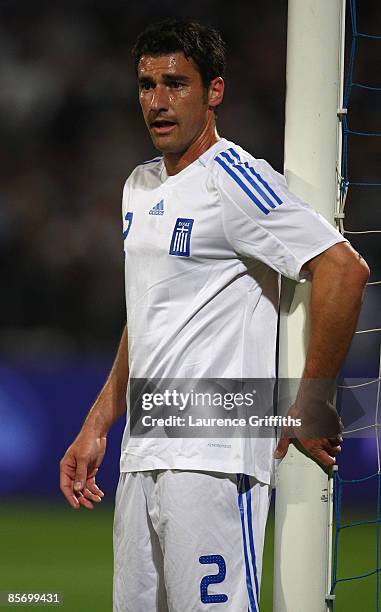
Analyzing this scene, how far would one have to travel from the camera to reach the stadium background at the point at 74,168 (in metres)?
4.83

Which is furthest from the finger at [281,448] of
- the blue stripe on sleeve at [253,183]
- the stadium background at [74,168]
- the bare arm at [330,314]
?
the stadium background at [74,168]

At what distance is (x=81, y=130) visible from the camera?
603 cm

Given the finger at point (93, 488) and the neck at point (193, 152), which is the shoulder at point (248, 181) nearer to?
the neck at point (193, 152)

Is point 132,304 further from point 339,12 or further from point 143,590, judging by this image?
point 339,12

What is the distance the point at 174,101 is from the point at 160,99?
0.03m

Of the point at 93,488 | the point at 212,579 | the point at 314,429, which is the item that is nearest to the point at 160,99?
the point at 314,429

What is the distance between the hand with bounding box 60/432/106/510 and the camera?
2.27 metres

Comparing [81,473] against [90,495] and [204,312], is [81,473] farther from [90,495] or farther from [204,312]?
[204,312]

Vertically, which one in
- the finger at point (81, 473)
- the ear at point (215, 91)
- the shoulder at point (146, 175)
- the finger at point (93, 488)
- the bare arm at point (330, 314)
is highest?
the ear at point (215, 91)

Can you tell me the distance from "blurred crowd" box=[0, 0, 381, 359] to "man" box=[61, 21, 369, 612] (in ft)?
11.1

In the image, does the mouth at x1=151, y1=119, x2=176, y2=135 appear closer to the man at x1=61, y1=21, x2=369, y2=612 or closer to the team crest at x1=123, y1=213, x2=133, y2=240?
the man at x1=61, y1=21, x2=369, y2=612

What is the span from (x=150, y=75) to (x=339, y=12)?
17.9 inches

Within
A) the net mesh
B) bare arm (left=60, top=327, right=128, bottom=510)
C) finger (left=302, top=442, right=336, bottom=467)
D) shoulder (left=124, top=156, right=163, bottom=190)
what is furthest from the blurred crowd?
finger (left=302, top=442, right=336, bottom=467)

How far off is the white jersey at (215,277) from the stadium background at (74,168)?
9.03 ft
